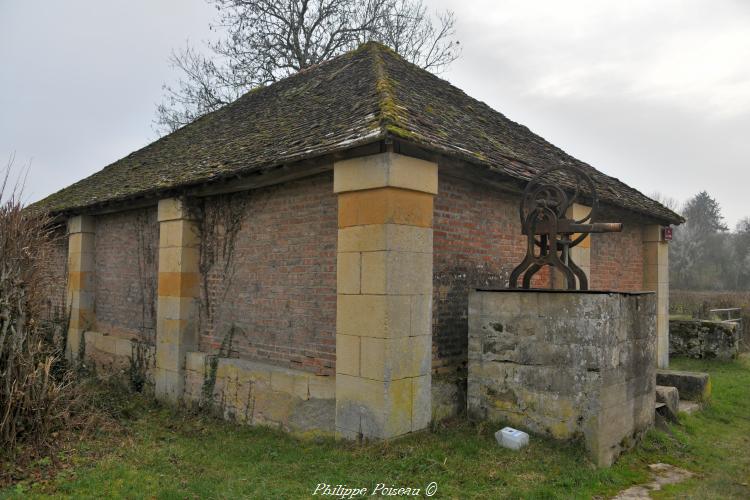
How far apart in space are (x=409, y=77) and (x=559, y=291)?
4555 mm

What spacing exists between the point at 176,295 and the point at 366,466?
15.1 feet

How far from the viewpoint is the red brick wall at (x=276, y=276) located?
261 inches

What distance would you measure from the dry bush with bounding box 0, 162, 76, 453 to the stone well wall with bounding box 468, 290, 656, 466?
4773 millimetres

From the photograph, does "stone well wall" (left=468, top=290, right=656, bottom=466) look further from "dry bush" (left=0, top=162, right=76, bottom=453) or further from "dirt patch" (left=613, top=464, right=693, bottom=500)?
"dry bush" (left=0, top=162, right=76, bottom=453)

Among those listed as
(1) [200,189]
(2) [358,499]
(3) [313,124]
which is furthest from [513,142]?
(2) [358,499]

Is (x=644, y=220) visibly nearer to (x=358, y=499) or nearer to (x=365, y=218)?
(x=365, y=218)

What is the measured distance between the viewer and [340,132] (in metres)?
6.24

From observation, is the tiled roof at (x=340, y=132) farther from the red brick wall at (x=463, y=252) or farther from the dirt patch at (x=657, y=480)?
the dirt patch at (x=657, y=480)

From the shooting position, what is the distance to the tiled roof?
20.6 ft

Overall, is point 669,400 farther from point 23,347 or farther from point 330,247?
point 23,347

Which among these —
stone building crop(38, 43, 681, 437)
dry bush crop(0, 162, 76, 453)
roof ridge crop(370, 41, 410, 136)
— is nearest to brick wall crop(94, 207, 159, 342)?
stone building crop(38, 43, 681, 437)

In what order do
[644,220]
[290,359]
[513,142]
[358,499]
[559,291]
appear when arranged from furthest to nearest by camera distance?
[644,220] → [513,142] → [290,359] → [559,291] → [358,499]

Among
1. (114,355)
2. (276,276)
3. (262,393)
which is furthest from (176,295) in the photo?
(114,355)

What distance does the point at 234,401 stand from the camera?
24.7 ft
